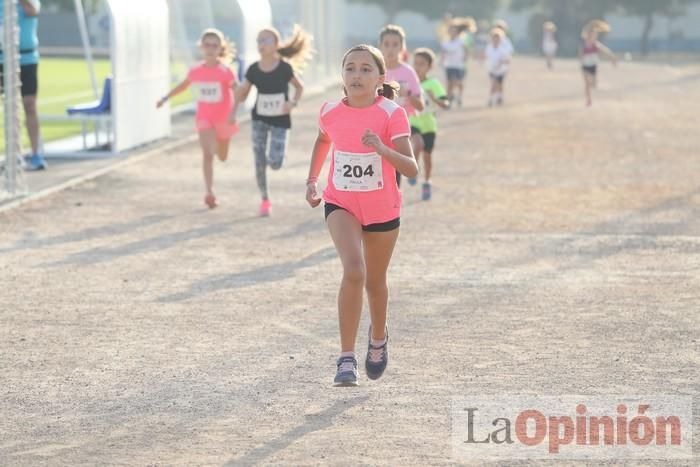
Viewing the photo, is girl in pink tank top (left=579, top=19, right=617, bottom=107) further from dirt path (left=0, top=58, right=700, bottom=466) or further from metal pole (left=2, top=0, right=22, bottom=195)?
metal pole (left=2, top=0, right=22, bottom=195)

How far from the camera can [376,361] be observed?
7.55m

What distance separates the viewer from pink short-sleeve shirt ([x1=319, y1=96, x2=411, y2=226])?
7.53 meters

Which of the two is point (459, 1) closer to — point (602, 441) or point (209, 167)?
point (209, 167)

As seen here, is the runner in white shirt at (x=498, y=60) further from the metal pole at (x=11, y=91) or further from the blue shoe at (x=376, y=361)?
the blue shoe at (x=376, y=361)

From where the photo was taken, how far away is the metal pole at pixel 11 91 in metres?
15.0

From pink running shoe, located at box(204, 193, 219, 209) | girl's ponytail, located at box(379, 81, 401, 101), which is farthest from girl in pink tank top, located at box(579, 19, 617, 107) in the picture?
girl's ponytail, located at box(379, 81, 401, 101)

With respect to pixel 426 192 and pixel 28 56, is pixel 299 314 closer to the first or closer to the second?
pixel 426 192

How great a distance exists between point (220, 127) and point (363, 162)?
7770mm

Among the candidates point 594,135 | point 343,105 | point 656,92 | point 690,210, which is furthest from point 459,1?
point 343,105

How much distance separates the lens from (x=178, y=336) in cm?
870

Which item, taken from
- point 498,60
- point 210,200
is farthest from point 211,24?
point 210,200

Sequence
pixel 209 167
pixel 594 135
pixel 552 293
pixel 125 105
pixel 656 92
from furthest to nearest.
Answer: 1. pixel 656 92
2. pixel 594 135
3. pixel 125 105
4. pixel 209 167
5. pixel 552 293

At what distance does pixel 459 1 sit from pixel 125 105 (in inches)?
3947

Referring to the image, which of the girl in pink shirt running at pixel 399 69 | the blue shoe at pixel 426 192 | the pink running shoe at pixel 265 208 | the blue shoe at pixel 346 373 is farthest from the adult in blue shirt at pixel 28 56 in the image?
the blue shoe at pixel 346 373
